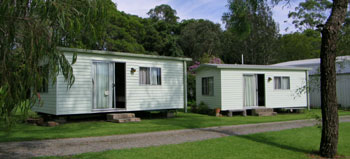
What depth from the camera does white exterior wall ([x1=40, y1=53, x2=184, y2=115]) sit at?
10672 millimetres

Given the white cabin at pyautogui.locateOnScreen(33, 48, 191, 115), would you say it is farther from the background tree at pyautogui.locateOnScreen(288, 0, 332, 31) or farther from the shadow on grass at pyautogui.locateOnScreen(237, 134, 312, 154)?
the background tree at pyautogui.locateOnScreen(288, 0, 332, 31)

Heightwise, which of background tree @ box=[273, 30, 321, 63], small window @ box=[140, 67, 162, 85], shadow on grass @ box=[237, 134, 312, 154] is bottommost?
shadow on grass @ box=[237, 134, 312, 154]

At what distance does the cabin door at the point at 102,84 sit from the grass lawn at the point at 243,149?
5.12 m

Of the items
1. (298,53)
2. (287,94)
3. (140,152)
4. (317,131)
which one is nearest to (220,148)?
(140,152)

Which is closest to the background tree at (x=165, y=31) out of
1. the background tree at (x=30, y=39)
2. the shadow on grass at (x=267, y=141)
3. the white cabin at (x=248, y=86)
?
the white cabin at (x=248, y=86)

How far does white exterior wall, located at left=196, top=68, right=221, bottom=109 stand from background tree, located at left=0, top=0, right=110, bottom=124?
10545 millimetres

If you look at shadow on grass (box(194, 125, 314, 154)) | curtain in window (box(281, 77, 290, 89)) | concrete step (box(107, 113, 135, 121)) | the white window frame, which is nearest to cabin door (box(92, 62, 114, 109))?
concrete step (box(107, 113, 135, 121))

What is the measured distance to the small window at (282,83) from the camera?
16.3 metres

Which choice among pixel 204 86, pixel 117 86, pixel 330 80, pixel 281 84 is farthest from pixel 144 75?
pixel 281 84

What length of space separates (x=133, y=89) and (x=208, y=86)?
512 centimetres

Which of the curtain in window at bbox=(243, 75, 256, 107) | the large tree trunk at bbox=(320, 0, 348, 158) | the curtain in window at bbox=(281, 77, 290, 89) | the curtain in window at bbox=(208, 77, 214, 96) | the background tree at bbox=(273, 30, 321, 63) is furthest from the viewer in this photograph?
the background tree at bbox=(273, 30, 321, 63)

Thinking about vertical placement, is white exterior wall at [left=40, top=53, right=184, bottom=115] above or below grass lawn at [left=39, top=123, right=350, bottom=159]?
above

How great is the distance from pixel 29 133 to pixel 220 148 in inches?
233

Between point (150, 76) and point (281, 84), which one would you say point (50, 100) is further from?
point (281, 84)
